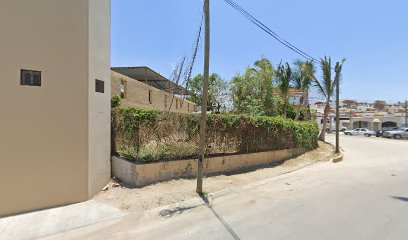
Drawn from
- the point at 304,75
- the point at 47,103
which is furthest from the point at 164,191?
the point at 304,75

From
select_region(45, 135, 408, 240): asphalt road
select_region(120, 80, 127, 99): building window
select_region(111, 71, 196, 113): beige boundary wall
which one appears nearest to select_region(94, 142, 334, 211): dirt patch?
select_region(45, 135, 408, 240): asphalt road

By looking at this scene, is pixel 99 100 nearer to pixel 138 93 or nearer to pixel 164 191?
pixel 164 191

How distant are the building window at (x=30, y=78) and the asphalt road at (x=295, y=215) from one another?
3.96 m

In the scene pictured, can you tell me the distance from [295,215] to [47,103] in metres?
6.54

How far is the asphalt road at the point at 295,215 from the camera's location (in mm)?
5465

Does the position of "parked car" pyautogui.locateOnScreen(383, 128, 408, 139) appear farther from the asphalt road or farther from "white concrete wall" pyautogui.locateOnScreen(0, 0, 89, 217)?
"white concrete wall" pyautogui.locateOnScreen(0, 0, 89, 217)

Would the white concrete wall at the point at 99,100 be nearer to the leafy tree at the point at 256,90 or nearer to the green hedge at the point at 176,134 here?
the green hedge at the point at 176,134

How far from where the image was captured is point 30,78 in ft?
23.0

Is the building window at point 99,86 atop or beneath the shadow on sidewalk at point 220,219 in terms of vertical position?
atop

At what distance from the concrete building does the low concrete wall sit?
1064 mm

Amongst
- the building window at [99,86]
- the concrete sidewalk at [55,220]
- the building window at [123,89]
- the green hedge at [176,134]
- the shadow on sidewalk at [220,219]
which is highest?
the building window at [123,89]

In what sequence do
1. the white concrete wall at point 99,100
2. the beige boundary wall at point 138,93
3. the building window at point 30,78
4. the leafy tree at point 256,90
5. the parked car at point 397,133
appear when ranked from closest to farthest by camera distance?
the building window at point 30,78
the white concrete wall at point 99,100
the beige boundary wall at point 138,93
the leafy tree at point 256,90
the parked car at point 397,133

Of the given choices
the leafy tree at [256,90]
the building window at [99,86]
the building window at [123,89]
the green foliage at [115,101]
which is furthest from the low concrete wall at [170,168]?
the leafy tree at [256,90]

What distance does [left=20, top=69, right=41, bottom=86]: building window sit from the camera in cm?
691
